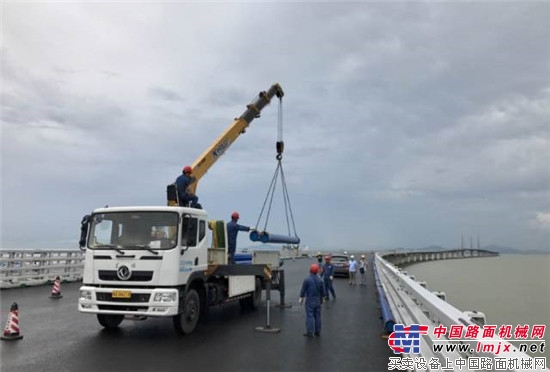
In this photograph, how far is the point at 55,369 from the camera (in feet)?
25.0

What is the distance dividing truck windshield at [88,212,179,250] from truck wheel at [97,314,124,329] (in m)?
1.92

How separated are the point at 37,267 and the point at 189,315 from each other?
1331cm

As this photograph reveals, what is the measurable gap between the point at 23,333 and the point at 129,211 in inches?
139

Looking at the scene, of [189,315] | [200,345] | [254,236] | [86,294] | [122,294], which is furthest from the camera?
[254,236]

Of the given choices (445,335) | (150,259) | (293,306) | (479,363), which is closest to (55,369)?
(150,259)

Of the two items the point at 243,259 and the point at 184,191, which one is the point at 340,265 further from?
the point at 184,191

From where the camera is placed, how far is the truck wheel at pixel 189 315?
10.2m

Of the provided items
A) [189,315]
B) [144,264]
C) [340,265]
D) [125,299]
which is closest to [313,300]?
[189,315]

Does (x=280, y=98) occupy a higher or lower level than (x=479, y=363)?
higher

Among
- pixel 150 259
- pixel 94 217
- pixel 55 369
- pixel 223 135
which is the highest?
pixel 223 135

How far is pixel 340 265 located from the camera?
30.3 m

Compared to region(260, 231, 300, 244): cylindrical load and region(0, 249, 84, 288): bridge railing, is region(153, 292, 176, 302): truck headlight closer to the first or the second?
region(260, 231, 300, 244): cylindrical load

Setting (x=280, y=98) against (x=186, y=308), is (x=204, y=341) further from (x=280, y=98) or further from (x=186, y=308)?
(x=280, y=98)

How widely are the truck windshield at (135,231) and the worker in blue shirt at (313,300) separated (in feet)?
10.1
